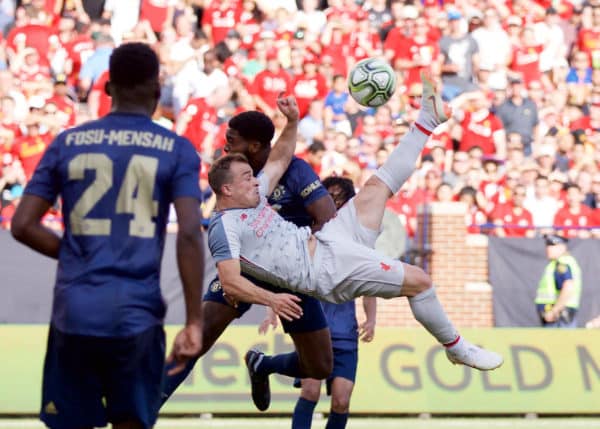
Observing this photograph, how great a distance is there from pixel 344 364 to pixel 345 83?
9.74 metres

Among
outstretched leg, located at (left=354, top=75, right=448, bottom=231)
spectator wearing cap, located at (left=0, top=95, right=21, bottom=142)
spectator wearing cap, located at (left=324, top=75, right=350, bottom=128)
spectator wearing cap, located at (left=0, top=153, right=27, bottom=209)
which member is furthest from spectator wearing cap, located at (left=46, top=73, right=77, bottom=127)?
outstretched leg, located at (left=354, top=75, right=448, bottom=231)

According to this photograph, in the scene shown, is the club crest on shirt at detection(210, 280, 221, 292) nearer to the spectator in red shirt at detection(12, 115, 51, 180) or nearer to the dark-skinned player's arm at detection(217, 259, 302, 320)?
the dark-skinned player's arm at detection(217, 259, 302, 320)

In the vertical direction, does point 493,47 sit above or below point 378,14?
below

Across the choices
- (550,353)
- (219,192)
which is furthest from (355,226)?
(550,353)

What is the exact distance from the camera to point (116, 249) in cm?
587

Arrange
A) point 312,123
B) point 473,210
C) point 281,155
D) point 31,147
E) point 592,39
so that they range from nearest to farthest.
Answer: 1. point 281,155
2. point 31,147
3. point 473,210
4. point 312,123
5. point 592,39

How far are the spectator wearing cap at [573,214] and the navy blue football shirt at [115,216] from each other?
12943 millimetres

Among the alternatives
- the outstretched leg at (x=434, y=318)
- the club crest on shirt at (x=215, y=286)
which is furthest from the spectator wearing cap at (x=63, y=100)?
the outstretched leg at (x=434, y=318)

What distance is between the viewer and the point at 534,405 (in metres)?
15.5

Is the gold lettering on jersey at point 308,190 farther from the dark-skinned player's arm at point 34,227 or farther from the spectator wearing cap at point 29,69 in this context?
the spectator wearing cap at point 29,69

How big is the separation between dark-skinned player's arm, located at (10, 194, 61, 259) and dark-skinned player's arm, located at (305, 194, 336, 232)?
12.0ft

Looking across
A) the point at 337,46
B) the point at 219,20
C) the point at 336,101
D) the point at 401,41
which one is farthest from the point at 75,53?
the point at 401,41

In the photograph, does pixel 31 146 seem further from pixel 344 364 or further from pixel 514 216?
pixel 344 364

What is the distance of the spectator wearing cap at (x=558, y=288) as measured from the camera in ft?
56.2
